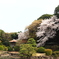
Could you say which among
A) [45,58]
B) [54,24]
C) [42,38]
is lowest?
[45,58]

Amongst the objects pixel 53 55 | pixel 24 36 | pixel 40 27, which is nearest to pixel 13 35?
pixel 24 36

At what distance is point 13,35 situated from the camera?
72.6 meters

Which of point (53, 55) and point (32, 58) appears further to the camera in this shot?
point (53, 55)

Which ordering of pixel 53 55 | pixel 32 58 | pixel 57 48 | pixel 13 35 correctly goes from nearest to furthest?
pixel 32 58 < pixel 53 55 < pixel 57 48 < pixel 13 35

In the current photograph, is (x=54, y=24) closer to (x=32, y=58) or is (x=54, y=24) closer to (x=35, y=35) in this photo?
(x=35, y=35)

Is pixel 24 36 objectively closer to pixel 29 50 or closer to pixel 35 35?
pixel 35 35

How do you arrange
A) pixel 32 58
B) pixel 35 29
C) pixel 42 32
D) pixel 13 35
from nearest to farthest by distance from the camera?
pixel 32 58, pixel 42 32, pixel 35 29, pixel 13 35

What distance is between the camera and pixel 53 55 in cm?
3139

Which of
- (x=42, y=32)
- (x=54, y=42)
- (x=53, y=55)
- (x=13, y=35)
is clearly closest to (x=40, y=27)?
(x=42, y=32)

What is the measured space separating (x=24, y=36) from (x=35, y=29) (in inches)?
137

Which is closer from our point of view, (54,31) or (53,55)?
(53,55)

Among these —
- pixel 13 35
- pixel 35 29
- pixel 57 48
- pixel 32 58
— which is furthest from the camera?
pixel 13 35

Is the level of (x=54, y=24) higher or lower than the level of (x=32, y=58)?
higher

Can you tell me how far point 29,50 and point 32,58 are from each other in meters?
1.29
